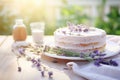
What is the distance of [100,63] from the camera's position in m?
1.21

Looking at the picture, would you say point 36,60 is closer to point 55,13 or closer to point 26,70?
point 26,70

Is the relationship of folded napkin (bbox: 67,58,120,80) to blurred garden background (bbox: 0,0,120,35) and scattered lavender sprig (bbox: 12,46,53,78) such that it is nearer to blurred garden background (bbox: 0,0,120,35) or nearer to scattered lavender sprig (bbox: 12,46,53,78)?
scattered lavender sprig (bbox: 12,46,53,78)

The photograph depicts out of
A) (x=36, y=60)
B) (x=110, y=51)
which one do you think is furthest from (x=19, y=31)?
(x=110, y=51)

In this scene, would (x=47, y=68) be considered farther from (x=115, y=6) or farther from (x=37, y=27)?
(x=115, y=6)

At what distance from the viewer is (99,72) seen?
44.3 inches

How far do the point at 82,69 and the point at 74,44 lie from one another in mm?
196

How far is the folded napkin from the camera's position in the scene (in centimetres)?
108

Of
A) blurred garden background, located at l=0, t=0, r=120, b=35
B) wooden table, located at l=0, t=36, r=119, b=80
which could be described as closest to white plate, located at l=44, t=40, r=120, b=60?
wooden table, located at l=0, t=36, r=119, b=80

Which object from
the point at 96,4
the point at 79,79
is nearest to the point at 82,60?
the point at 79,79

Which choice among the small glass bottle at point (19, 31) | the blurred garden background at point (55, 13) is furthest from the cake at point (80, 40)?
the blurred garden background at point (55, 13)

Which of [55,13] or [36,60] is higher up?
[55,13]

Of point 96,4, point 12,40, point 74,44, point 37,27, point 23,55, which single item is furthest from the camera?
point 96,4

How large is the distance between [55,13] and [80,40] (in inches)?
115

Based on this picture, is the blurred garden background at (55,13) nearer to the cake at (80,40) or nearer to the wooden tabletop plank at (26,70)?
the wooden tabletop plank at (26,70)
